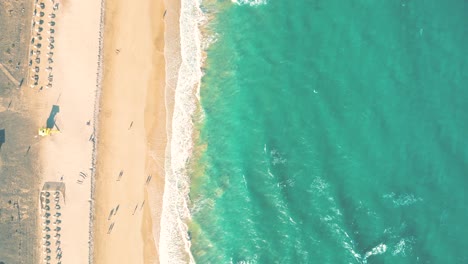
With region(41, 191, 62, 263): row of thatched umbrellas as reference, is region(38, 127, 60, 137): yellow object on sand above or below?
above

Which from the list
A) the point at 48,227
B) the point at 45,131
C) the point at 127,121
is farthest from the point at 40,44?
the point at 48,227

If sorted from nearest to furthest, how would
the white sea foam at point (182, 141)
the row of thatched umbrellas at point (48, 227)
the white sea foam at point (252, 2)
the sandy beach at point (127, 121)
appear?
the white sea foam at point (252, 2) < the white sea foam at point (182, 141) < the row of thatched umbrellas at point (48, 227) < the sandy beach at point (127, 121)

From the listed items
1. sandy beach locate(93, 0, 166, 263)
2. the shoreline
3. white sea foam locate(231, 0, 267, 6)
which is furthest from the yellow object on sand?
white sea foam locate(231, 0, 267, 6)

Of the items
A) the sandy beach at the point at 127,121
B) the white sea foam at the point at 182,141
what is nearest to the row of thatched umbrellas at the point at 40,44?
the sandy beach at the point at 127,121

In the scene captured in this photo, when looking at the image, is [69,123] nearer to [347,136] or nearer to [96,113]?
[96,113]

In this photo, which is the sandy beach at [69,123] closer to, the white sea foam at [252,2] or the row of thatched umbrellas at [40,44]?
the row of thatched umbrellas at [40,44]

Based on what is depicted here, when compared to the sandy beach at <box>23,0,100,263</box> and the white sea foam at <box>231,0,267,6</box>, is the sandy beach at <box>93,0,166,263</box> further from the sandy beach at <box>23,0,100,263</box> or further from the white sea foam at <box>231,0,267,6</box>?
the white sea foam at <box>231,0,267,6</box>
